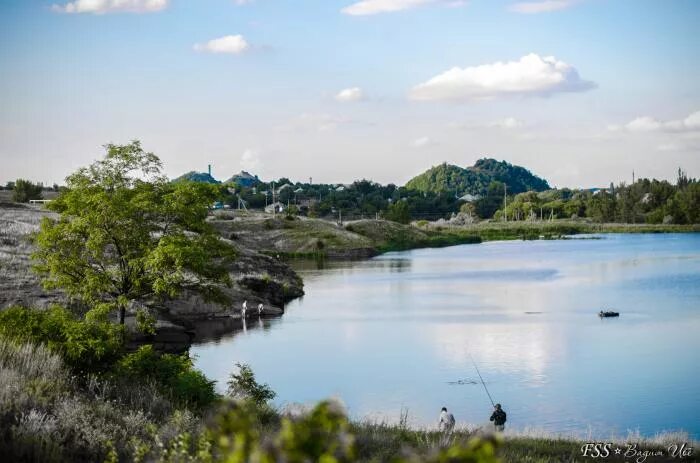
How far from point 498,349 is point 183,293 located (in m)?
24.7

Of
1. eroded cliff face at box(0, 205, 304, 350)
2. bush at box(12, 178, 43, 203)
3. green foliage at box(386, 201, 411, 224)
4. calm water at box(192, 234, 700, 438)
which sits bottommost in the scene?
calm water at box(192, 234, 700, 438)

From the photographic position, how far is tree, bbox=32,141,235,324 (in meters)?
37.8

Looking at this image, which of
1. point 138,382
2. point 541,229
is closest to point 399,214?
point 541,229

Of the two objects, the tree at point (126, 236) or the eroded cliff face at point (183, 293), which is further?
the eroded cliff face at point (183, 293)

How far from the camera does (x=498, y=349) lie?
44.5m

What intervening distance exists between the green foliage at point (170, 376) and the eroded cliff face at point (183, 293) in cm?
1930

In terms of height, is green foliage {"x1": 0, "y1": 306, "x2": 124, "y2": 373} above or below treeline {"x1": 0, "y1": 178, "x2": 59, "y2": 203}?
below

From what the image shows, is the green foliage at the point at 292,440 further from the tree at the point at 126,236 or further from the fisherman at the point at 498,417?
the tree at the point at 126,236

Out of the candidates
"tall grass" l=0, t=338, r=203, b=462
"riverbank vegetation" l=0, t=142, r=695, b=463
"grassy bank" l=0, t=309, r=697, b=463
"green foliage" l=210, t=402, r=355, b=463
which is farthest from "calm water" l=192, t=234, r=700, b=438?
"green foliage" l=210, t=402, r=355, b=463

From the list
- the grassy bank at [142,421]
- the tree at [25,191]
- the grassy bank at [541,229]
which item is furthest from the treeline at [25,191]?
the grassy bank at [142,421]

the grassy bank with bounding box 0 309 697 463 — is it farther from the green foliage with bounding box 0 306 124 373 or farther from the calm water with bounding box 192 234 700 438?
the calm water with bounding box 192 234 700 438

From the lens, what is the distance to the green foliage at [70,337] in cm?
2019

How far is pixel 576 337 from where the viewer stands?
4816cm

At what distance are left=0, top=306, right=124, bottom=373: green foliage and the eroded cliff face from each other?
65.2ft
